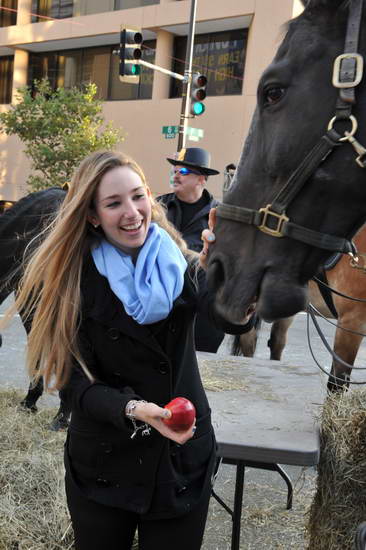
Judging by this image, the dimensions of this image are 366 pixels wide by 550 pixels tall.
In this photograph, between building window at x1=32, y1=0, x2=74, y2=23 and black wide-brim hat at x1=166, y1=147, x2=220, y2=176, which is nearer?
black wide-brim hat at x1=166, y1=147, x2=220, y2=176

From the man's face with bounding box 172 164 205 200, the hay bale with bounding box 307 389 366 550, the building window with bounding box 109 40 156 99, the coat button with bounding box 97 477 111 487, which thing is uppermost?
the building window with bounding box 109 40 156 99

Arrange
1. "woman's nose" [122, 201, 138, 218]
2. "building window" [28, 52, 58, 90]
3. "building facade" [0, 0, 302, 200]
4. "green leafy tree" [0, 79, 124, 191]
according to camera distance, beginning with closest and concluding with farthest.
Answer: "woman's nose" [122, 201, 138, 218], "green leafy tree" [0, 79, 124, 191], "building facade" [0, 0, 302, 200], "building window" [28, 52, 58, 90]

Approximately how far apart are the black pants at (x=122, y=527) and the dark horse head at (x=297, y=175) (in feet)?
2.32

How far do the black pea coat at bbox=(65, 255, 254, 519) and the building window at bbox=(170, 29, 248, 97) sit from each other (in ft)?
59.3

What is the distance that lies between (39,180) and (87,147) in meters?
2.10

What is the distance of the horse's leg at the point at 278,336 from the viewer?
6.41 m

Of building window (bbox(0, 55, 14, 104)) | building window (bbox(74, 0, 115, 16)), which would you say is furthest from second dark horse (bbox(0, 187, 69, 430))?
building window (bbox(0, 55, 14, 104))

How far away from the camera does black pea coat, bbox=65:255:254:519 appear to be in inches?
70.9

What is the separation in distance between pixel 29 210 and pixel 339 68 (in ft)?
9.89

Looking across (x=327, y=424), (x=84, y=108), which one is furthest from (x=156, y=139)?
(x=327, y=424)

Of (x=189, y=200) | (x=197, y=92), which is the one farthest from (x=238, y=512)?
(x=197, y=92)

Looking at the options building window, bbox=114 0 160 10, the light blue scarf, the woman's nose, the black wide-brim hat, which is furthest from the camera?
building window, bbox=114 0 160 10

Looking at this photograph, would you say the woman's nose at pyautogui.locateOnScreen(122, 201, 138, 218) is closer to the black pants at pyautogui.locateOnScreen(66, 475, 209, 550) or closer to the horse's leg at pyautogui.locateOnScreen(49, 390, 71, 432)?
the black pants at pyautogui.locateOnScreen(66, 475, 209, 550)

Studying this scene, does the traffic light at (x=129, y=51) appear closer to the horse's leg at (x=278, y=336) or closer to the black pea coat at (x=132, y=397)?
the horse's leg at (x=278, y=336)
